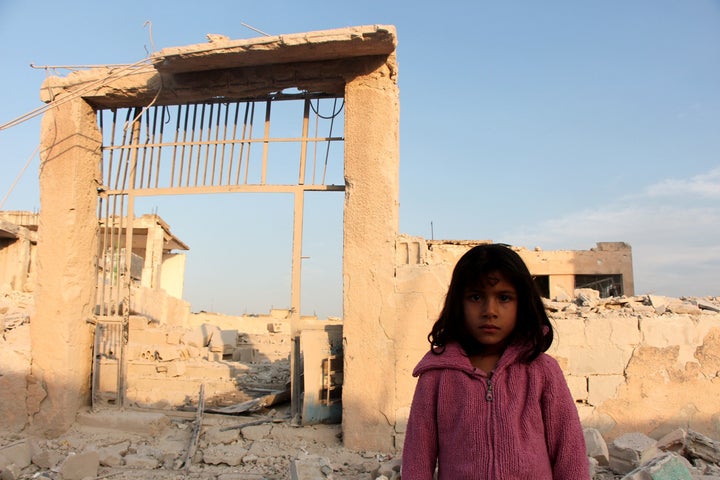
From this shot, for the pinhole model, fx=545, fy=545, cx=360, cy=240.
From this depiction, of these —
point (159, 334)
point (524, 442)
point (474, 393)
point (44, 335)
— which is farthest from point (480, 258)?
point (159, 334)

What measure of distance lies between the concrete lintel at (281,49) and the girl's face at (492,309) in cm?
358

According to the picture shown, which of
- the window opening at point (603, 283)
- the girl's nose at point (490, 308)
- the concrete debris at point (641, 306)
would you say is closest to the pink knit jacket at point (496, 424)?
the girl's nose at point (490, 308)

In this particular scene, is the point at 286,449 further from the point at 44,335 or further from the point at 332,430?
the point at 44,335

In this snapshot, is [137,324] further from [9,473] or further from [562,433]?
[562,433]

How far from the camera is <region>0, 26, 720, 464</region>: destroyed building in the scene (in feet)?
16.2

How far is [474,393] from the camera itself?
1681 millimetres

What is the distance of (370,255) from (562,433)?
11.3ft

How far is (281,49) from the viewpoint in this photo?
5.07m

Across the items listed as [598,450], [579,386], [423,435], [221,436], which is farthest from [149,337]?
[423,435]

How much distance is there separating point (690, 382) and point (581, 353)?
1007 mm

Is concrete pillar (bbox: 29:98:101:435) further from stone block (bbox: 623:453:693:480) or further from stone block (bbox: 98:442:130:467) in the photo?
stone block (bbox: 623:453:693:480)

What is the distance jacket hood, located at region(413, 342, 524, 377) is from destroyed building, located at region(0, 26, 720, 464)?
319 cm

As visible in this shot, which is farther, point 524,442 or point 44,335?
point 44,335

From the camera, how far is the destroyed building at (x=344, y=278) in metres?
4.95
